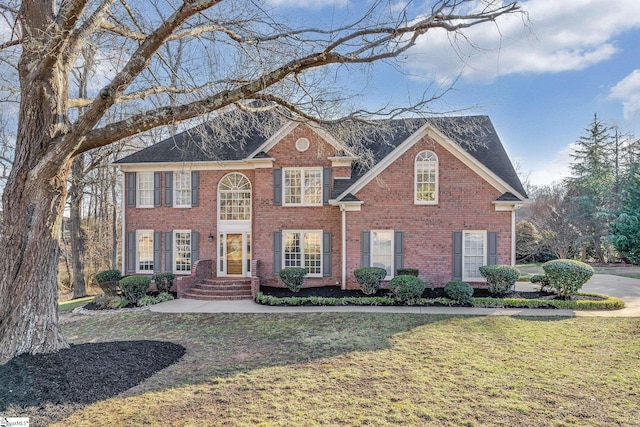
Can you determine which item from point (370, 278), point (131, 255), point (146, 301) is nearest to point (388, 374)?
point (370, 278)

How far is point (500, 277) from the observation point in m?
11.9

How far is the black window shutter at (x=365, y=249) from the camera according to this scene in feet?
44.0

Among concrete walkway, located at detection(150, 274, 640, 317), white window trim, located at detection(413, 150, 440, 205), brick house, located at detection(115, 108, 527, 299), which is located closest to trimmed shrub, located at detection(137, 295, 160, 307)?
concrete walkway, located at detection(150, 274, 640, 317)

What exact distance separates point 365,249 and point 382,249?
67 centimetres

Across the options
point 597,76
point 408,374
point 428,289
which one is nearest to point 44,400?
point 408,374

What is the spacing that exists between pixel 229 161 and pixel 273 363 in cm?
1052

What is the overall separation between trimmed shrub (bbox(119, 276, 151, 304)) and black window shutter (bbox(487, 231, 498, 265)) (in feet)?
42.2

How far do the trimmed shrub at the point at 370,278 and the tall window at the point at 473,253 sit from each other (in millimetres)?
3175

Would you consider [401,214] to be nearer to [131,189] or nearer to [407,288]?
[407,288]

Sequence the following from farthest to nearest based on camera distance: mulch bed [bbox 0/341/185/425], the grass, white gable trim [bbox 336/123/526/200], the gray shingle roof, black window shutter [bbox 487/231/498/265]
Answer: the gray shingle roof → black window shutter [bbox 487/231/498/265] → white gable trim [bbox 336/123/526/200] → mulch bed [bbox 0/341/185/425] → the grass

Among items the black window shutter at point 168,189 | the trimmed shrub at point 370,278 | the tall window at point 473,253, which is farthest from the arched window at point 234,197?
the tall window at point 473,253

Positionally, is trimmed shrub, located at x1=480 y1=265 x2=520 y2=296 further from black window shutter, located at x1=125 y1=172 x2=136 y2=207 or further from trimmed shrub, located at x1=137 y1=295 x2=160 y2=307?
black window shutter, located at x1=125 y1=172 x2=136 y2=207

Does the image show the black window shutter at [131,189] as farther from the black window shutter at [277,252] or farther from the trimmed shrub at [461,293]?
the trimmed shrub at [461,293]

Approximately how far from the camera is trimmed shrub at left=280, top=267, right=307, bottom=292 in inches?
527
